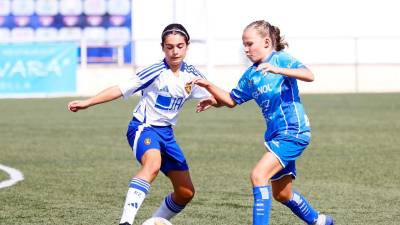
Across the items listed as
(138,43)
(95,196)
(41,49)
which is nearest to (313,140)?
(95,196)

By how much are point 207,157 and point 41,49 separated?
17.1m

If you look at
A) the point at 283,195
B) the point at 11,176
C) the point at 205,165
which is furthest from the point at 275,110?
the point at 205,165

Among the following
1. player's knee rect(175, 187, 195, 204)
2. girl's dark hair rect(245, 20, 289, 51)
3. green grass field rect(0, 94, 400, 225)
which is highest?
girl's dark hair rect(245, 20, 289, 51)

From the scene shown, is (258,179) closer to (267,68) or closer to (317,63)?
(267,68)

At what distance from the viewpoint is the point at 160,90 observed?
29.2 feet

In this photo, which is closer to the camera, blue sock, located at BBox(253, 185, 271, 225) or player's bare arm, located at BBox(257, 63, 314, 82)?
player's bare arm, located at BBox(257, 63, 314, 82)

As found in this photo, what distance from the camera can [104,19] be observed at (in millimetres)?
36406

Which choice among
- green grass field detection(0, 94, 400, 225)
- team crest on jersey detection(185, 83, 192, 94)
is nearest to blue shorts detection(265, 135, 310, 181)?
team crest on jersey detection(185, 83, 192, 94)

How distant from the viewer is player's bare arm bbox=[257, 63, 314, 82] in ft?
26.4

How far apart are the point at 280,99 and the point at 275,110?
0.32ft

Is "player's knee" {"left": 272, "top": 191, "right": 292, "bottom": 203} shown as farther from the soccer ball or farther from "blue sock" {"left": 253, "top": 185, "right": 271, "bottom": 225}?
the soccer ball

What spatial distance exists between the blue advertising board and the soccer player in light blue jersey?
74.9 ft

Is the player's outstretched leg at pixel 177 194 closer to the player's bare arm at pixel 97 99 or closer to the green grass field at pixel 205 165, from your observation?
the green grass field at pixel 205 165

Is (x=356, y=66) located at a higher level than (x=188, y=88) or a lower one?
lower
